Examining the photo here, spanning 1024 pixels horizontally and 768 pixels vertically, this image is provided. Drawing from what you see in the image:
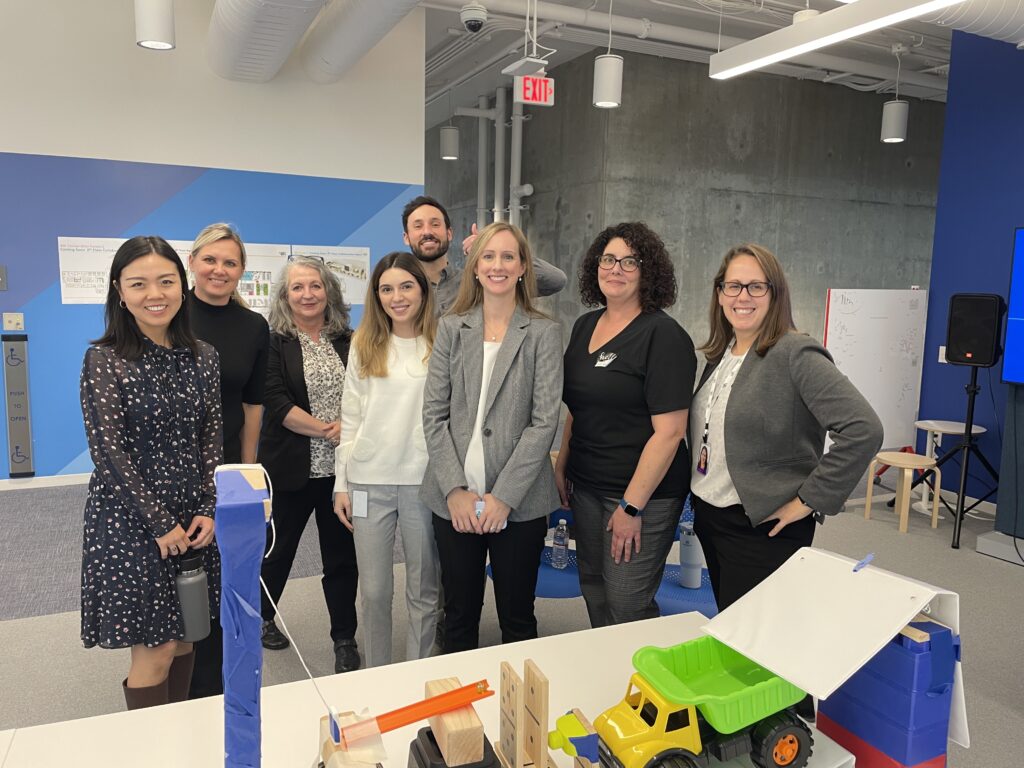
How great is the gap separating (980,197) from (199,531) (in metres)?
5.54

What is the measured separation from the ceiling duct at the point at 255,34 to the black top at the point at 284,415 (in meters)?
2.34

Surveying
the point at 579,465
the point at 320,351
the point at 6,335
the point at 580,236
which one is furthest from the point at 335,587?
the point at 580,236

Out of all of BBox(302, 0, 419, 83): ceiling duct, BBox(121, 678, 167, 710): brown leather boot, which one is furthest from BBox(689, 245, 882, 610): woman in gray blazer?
BBox(302, 0, 419, 83): ceiling duct

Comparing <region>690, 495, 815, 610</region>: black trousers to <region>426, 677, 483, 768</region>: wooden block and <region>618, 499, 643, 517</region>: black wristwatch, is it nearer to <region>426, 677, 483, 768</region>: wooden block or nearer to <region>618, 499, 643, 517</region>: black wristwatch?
<region>618, 499, 643, 517</region>: black wristwatch

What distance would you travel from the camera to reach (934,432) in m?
5.42

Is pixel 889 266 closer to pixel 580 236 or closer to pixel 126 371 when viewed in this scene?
pixel 580 236

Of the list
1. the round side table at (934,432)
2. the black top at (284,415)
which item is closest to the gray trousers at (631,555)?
the black top at (284,415)

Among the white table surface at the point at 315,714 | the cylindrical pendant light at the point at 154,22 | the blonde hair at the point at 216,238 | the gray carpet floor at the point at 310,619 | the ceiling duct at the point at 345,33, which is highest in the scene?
the ceiling duct at the point at 345,33

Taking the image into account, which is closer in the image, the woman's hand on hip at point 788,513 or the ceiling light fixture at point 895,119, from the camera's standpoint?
the woman's hand on hip at point 788,513

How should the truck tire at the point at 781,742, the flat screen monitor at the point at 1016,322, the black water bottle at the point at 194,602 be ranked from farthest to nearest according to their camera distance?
the flat screen monitor at the point at 1016,322 < the black water bottle at the point at 194,602 < the truck tire at the point at 781,742

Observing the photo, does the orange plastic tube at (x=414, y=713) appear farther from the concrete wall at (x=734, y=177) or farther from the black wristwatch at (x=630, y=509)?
the concrete wall at (x=734, y=177)

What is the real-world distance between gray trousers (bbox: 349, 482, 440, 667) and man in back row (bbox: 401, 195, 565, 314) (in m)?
0.77

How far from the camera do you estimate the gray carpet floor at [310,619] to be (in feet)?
8.79

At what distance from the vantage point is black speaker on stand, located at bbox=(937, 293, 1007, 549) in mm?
4617
